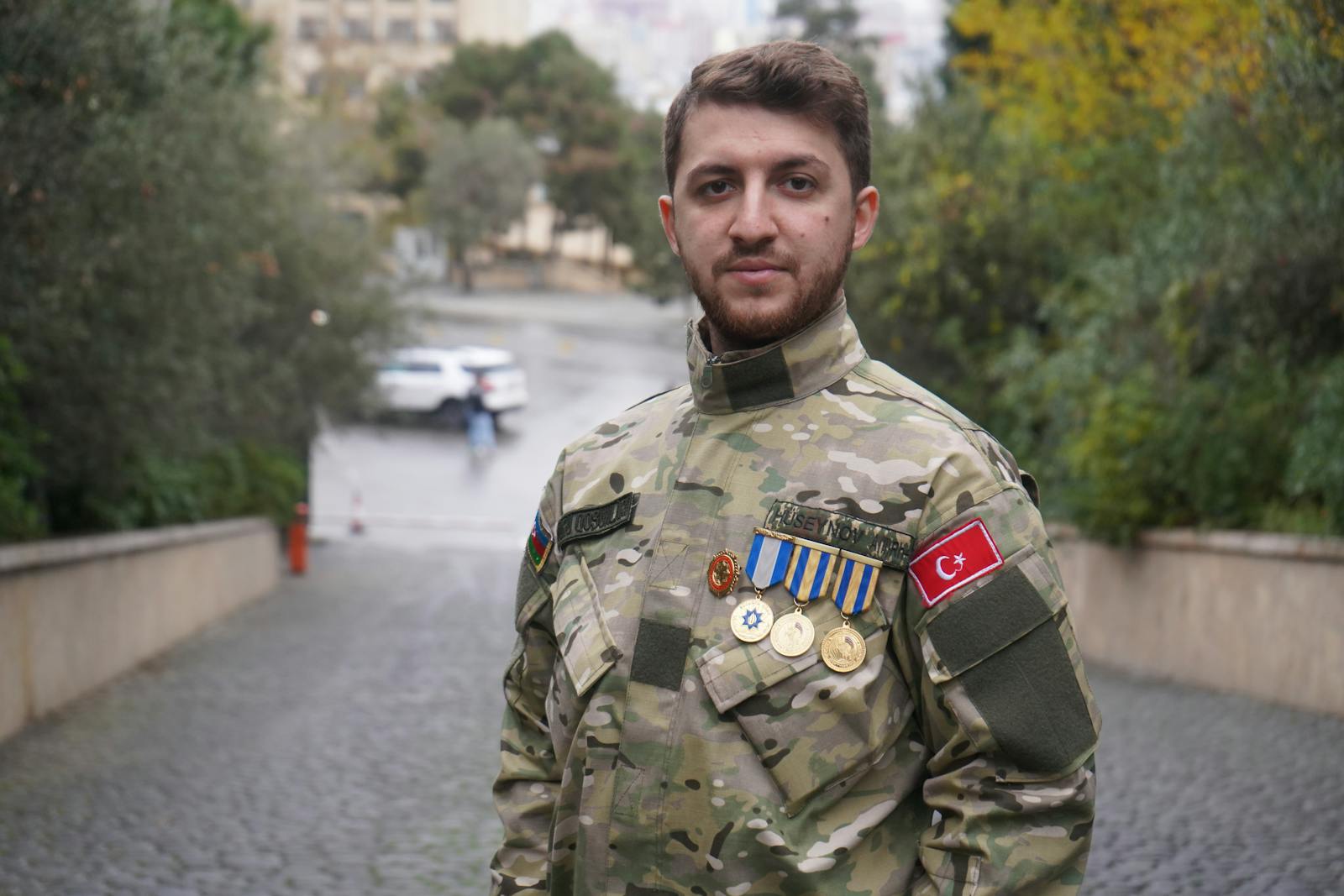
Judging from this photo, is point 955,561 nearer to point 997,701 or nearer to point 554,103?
point 997,701

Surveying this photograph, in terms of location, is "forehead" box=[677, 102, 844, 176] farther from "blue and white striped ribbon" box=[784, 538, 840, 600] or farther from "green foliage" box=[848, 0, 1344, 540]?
"green foliage" box=[848, 0, 1344, 540]

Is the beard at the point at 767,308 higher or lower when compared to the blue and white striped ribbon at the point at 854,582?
higher

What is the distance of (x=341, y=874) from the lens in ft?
23.1

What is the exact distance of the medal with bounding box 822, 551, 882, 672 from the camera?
2223 mm

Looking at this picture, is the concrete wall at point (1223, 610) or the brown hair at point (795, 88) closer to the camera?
the brown hair at point (795, 88)

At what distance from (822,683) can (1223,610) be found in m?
11.6

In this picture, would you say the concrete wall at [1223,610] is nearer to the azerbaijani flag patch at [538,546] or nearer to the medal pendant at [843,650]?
the azerbaijani flag patch at [538,546]

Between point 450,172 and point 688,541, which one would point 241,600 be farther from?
point 450,172

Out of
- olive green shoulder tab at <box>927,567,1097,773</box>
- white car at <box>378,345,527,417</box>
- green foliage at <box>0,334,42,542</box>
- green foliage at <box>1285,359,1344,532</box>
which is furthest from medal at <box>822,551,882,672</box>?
white car at <box>378,345,527,417</box>

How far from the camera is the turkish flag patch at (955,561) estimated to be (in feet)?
7.14

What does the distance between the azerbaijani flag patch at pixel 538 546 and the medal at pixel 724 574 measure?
0.42 metres

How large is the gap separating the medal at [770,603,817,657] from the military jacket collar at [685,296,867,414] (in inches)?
12.7

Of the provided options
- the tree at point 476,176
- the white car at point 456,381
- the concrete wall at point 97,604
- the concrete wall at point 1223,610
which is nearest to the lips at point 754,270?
the concrete wall at point 97,604

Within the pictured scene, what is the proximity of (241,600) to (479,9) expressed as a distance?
333 feet
